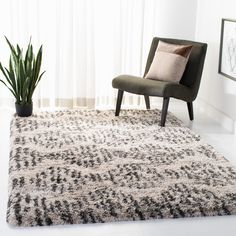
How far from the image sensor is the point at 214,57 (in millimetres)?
5203

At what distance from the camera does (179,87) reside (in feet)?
15.3

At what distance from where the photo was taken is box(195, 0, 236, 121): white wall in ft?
15.9

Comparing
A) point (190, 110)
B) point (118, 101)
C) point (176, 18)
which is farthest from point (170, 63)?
point (176, 18)

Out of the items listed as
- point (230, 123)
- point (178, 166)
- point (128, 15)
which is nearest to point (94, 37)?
point (128, 15)

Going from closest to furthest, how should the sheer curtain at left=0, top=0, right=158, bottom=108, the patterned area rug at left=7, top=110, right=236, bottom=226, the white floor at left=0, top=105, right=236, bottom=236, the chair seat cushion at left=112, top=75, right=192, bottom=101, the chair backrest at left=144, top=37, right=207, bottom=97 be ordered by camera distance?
the white floor at left=0, top=105, right=236, bottom=236, the patterned area rug at left=7, top=110, right=236, bottom=226, the chair seat cushion at left=112, top=75, right=192, bottom=101, the chair backrest at left=144, top=37, right=207, bottom=97, the sheer curtain at left=0, top=0, right=158, bottom=108

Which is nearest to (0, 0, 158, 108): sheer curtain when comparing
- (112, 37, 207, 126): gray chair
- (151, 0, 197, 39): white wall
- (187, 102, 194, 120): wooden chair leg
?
(151, 0, 197, 39): white wall

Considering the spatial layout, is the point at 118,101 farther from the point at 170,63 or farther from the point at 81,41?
the point at 81,41

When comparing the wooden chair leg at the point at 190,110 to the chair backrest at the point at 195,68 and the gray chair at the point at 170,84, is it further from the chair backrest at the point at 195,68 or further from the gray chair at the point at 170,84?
the chair backrest at the point at 195,68

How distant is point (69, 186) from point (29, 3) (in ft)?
8.58

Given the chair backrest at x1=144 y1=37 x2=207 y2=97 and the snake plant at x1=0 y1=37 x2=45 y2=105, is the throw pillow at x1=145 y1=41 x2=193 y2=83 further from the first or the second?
the snake plant at x1=0 y1=37 x2=45 y2=105

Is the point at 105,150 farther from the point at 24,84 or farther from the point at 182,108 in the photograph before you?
the point at 182,108

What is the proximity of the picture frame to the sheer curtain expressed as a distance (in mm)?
895

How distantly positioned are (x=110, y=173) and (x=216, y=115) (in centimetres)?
207

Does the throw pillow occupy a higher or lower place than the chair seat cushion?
higher
